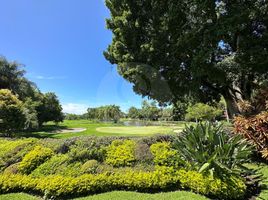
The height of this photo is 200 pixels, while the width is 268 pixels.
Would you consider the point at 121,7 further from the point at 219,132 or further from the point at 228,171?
the point at 228,171

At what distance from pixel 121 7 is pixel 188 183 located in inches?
412

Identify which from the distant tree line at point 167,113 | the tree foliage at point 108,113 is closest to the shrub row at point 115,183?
the distant tree line at point 167,113

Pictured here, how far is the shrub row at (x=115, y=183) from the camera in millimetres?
5898

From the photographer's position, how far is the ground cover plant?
5.77m

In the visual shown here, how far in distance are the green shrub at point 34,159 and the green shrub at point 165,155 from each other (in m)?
3.30

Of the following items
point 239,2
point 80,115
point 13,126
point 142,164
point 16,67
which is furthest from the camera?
point 80,115

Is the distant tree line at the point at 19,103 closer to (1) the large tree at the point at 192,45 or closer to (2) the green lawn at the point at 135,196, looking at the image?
(1) the large tree at the point at 192,45

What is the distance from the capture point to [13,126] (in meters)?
22.2

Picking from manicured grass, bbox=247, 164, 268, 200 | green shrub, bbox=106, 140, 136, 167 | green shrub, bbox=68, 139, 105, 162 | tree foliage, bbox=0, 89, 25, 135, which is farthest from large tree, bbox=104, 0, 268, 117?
tree foliage, bbox=0, 89, 25, 135

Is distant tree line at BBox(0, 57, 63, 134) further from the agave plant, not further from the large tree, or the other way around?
the agave plant

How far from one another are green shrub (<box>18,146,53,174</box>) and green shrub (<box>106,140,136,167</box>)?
1949mm

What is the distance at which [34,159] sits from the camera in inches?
292

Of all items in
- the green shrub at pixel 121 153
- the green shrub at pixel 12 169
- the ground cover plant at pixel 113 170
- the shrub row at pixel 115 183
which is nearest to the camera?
the ground cover plant at pixel 113 170

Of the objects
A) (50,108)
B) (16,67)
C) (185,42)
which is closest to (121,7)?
(185,42)
